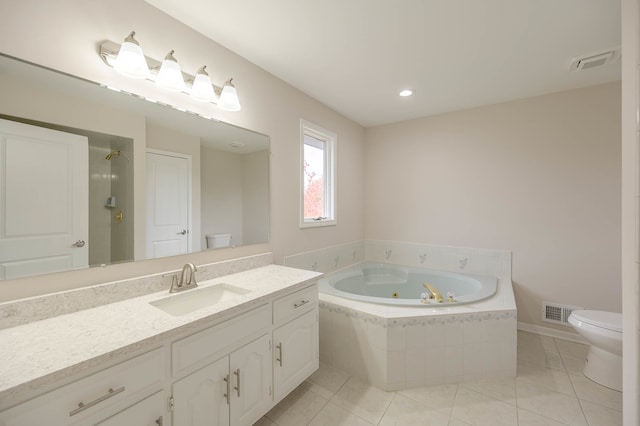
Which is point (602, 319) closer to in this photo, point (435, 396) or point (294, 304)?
point (435, 396)

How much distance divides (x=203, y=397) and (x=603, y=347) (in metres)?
2.58

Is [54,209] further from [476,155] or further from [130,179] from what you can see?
[476,155]

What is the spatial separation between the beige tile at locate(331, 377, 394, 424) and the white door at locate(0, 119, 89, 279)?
168cm

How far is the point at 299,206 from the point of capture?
2.43 m

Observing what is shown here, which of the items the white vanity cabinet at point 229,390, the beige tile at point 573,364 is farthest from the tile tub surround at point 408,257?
the white vanity cabinet at point 229,390

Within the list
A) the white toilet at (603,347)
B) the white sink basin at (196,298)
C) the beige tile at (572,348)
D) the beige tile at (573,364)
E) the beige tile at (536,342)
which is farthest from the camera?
the beige tile at (536,342)

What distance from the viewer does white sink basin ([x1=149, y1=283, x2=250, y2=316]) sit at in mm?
1341

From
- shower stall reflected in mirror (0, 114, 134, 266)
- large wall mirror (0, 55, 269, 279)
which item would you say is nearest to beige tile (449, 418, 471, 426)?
large wall mirror (0, 55, 269, 279)

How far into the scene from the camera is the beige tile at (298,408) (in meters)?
1.54

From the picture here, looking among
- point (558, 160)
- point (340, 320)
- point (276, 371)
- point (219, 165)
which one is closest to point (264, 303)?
point (276, 371)

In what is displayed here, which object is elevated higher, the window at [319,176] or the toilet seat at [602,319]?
the window at [319,176]

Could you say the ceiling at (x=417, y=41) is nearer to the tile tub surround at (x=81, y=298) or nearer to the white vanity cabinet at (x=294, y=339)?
the tile tub surround at (x=81, y=298)

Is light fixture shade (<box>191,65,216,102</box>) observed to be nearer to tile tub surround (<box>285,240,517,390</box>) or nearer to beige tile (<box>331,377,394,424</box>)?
tile tub surround (<box>285,240,517,390</box>)

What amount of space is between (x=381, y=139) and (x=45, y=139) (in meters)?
3.16
